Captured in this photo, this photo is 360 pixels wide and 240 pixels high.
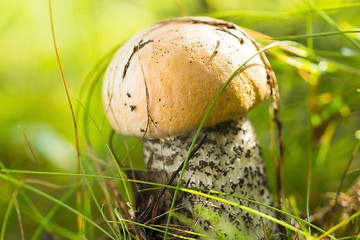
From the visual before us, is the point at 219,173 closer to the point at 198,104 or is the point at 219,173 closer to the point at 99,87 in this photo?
the point at 198,104

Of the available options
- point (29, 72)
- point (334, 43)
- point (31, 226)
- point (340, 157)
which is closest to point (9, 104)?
point (29, 72)

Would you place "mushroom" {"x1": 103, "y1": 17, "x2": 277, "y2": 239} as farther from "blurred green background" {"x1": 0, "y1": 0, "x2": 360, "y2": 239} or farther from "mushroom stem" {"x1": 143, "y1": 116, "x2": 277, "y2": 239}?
"blurred green background" {"x1": 0, "y1": 0, "x2": 360, "y2": 239}

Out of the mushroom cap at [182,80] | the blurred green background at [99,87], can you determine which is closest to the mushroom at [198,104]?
the mushroom cap at [182,80]

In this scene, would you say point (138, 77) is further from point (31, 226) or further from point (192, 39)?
point (31, 226)

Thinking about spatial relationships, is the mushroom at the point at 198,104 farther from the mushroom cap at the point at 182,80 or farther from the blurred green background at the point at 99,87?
the blurred green background at the point at 99,87

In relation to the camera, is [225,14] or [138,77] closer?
[138,77]

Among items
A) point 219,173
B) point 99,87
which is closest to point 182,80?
point 219,173
